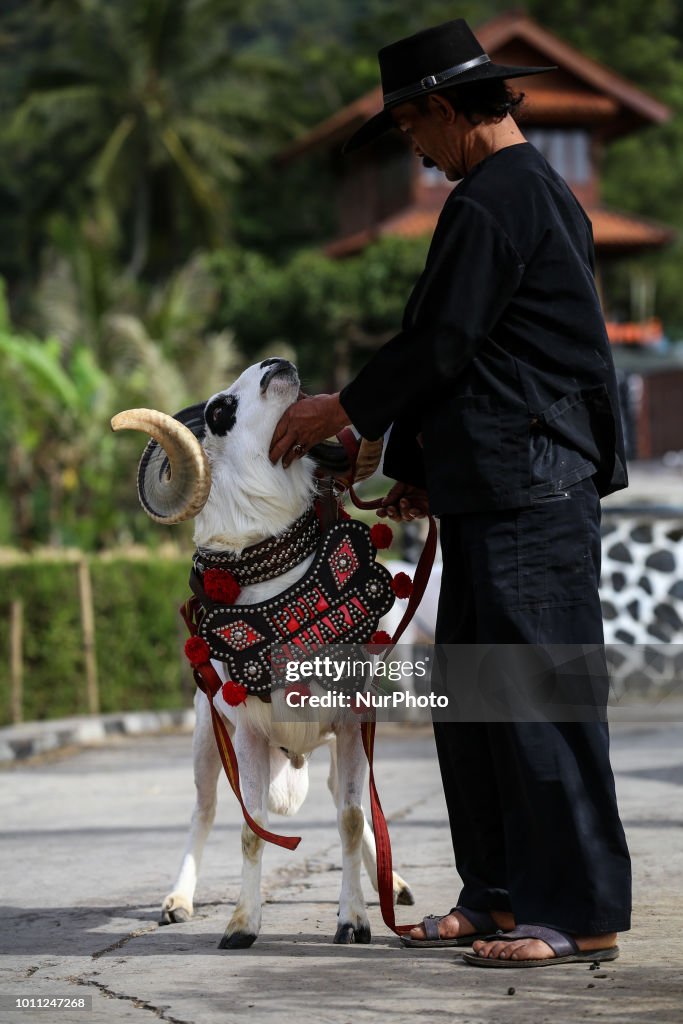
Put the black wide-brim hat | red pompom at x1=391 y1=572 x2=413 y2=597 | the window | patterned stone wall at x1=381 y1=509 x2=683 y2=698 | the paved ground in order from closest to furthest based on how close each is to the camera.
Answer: the paved ground
the black wide-brim hat
red pompom at x1=391 y1=572 x2=413 y2=597
patterned stone wall at x1=381 y1=509 x2=683 y2=698
the window

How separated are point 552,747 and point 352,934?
92 cm

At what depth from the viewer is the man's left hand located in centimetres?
418

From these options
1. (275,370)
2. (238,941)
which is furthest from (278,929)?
(275,370)

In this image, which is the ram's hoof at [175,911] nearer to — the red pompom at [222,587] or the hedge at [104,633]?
the red pompom at [222,587]

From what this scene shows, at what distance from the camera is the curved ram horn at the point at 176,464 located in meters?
4.28

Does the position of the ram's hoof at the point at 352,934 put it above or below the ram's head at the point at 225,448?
below

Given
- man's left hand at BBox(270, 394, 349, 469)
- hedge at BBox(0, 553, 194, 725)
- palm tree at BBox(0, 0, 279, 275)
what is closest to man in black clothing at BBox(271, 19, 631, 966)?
man's left hand at BBox(270, 394, 349, 469)

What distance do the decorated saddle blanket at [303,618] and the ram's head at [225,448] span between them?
251 mm

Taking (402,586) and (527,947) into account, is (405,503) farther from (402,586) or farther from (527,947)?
(527,947)

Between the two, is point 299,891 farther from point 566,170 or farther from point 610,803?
point 566,170

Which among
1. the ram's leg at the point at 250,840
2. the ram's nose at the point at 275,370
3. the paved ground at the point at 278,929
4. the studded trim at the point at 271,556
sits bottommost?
the paved ground at the point at 278,929

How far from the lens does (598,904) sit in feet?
12.3

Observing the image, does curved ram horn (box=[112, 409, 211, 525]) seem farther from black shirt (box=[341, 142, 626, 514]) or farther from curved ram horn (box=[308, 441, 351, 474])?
black shirt (box=[341, 142, 626, 514])

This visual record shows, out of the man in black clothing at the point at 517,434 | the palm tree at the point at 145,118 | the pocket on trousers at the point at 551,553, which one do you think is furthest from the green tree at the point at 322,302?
the pocket on trousers at the point at 551,553
